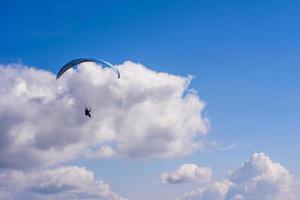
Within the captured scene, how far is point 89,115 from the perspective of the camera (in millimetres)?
82062

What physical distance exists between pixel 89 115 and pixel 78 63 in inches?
418

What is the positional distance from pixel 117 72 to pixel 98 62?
509 centimetres

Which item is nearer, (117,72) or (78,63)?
(117,72)

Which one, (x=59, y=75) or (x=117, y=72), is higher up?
(x=59, y=75)

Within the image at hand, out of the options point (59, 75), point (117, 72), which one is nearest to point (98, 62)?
point (117, 72)

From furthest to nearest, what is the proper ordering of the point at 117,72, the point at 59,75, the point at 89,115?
the point at 59,75
the point at 89,115
the point at 117,72

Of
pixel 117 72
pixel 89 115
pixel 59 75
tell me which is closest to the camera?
pixel 117 72

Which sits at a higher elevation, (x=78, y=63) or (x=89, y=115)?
(x=78, y=63)

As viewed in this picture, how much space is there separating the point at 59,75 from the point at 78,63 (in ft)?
19.3

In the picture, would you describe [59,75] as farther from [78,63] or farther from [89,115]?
[89,115]

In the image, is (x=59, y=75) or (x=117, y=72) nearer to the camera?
(x=117, y=72)

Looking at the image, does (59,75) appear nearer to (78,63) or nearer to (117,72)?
(78,63)

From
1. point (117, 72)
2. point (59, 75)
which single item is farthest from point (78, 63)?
point (117, 72)

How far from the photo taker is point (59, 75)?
89.2 metres
